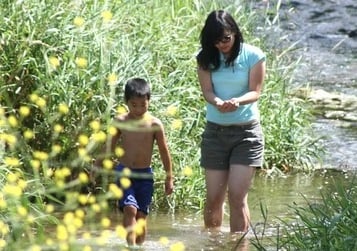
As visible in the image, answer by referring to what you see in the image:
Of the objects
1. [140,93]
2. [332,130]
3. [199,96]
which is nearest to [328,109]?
[332,130]

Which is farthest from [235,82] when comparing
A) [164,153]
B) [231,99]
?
[164,153]

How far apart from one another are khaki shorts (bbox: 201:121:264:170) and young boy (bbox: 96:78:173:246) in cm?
31

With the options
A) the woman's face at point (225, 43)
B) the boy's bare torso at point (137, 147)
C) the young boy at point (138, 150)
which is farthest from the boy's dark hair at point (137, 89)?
the woman's face at point (225, 43)

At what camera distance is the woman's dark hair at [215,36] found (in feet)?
22.0

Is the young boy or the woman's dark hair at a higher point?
the woman's dark hair

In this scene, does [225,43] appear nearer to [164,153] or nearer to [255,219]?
[164,153]

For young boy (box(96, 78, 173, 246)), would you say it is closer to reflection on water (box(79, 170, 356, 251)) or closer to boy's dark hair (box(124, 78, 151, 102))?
boy's dark hair (box(124, 78, 151, 102))

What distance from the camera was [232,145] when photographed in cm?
685

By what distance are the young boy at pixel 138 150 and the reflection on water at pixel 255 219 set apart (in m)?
0.23

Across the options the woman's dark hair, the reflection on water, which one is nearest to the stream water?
the reflection on water

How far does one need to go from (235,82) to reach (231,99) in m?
0.14

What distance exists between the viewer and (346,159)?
9.91 metres

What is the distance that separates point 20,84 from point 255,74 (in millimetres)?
1807

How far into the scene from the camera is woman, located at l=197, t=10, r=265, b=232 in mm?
6781
